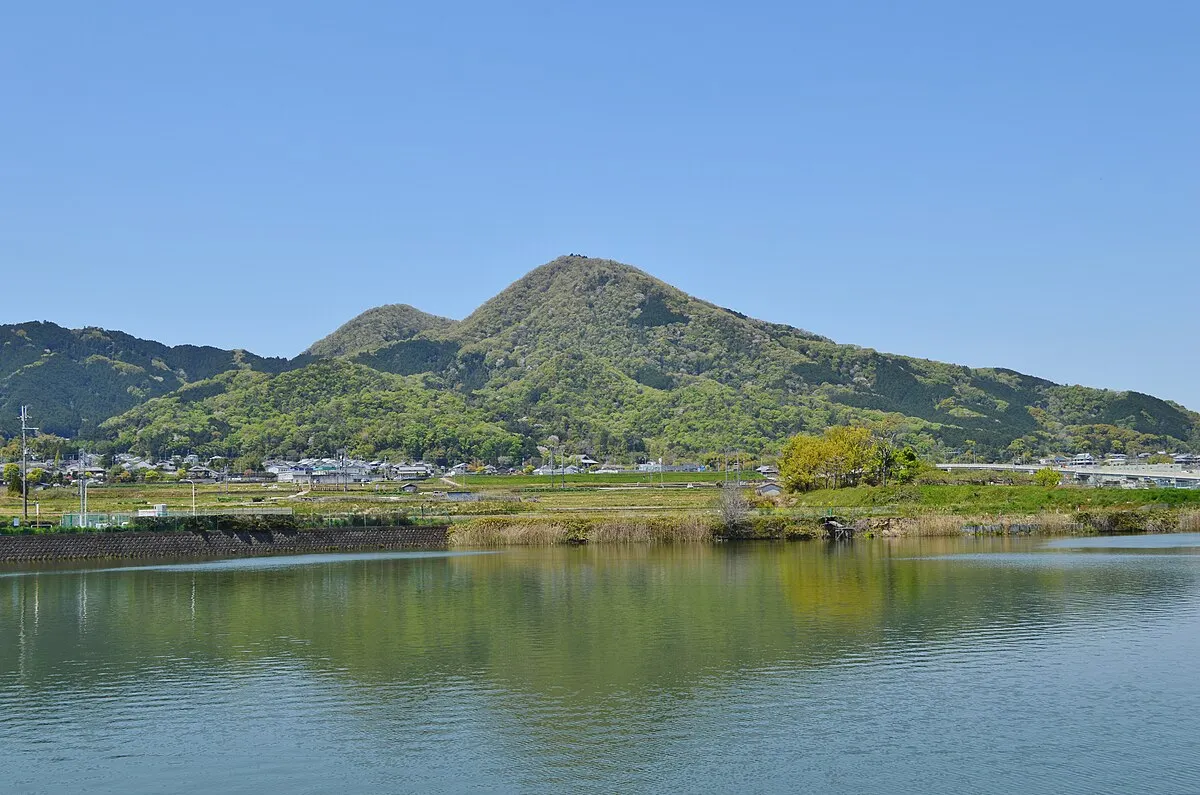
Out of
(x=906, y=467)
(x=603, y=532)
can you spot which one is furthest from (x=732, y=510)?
(x=906, y=467)

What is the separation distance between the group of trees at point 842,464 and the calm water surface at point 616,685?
54.0m

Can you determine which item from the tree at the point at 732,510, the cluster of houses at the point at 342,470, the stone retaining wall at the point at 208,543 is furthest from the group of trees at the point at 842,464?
the cluster of houses at the point at 342,470

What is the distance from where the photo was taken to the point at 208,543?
7019cm

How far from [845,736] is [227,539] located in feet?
183

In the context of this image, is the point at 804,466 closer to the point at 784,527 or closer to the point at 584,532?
the point at 784,527

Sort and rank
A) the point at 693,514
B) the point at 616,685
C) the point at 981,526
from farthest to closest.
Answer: the point at 693,514, the point at 981,526, the point at 616,685

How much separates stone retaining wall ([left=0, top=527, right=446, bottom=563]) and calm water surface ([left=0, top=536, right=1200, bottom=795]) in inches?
577

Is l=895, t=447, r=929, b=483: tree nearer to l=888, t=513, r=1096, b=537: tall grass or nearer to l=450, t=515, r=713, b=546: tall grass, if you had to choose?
l=888, t=513, r=1096, b=537: tall grass

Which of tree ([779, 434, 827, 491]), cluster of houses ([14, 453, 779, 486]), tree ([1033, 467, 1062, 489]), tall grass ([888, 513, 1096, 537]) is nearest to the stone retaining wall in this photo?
tall grass ([888, 513, 1096, 537])

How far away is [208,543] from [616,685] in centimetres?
4870

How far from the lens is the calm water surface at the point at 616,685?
2127cm

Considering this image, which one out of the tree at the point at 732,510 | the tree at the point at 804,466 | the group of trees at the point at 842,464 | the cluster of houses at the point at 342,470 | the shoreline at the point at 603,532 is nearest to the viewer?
the shoreline at the point at 603,532

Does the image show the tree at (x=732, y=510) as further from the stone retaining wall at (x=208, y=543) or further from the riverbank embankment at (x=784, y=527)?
the stone retaining wall at (x=208, y=543)

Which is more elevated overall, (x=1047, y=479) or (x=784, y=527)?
(x=1047, y=479)
